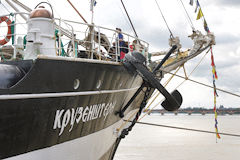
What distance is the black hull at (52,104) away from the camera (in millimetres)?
3002

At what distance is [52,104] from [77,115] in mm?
721

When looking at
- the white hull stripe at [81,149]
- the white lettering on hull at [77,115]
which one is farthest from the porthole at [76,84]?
the white hull stripe at [81,149]

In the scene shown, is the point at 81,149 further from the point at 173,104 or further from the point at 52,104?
the point at 173,104

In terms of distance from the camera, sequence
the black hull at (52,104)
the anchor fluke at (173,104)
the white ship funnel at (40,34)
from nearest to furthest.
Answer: the black hull at (52,104) < the white ship funnel at (40,34) < the anchor fluke at (173,104)

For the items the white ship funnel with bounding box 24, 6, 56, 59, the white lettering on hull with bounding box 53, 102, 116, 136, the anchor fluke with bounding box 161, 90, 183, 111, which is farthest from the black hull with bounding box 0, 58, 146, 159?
the anchor fluke with bounding box 161, 90, 183, 111

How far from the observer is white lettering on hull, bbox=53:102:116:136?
3.71m

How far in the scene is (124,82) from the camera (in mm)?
→ 6031

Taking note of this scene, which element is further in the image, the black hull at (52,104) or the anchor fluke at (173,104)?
the anchor fluke at (173,104)

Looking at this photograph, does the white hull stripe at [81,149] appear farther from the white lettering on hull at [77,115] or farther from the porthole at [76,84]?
the porthole at [76,84]

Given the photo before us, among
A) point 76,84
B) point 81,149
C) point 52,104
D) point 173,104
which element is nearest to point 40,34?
point 76,84

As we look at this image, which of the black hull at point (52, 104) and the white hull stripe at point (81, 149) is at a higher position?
the black hull at point (52, 104)

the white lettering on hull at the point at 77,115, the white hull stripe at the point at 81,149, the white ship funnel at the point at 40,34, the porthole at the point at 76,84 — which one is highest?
the white ship funnel at the point at 40,34

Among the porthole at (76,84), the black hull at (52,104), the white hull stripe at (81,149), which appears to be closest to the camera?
the black hull at (52,104)

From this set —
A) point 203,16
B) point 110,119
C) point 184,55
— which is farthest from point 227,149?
point 110,119
